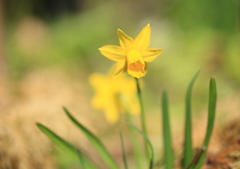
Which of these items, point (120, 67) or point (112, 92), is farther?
point (112, 92)

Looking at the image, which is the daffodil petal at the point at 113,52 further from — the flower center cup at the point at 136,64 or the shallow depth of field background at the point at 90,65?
the shallow depth of field background at the point at 90,65

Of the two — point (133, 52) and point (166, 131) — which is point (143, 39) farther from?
point (166, 131)

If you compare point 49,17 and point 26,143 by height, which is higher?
point 49,17

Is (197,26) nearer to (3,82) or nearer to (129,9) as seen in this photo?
(129,9)

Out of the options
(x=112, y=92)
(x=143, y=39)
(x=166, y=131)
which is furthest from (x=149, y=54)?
(x=112, y=92)

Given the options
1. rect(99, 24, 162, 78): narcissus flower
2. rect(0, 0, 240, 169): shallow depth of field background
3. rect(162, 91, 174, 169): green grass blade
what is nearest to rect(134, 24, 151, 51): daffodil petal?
rect(99, 24, 162, 78): narcissus flower

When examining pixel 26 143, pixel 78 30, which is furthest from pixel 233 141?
pixel 78 30

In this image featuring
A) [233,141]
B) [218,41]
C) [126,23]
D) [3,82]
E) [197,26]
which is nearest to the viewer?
[233,141]
